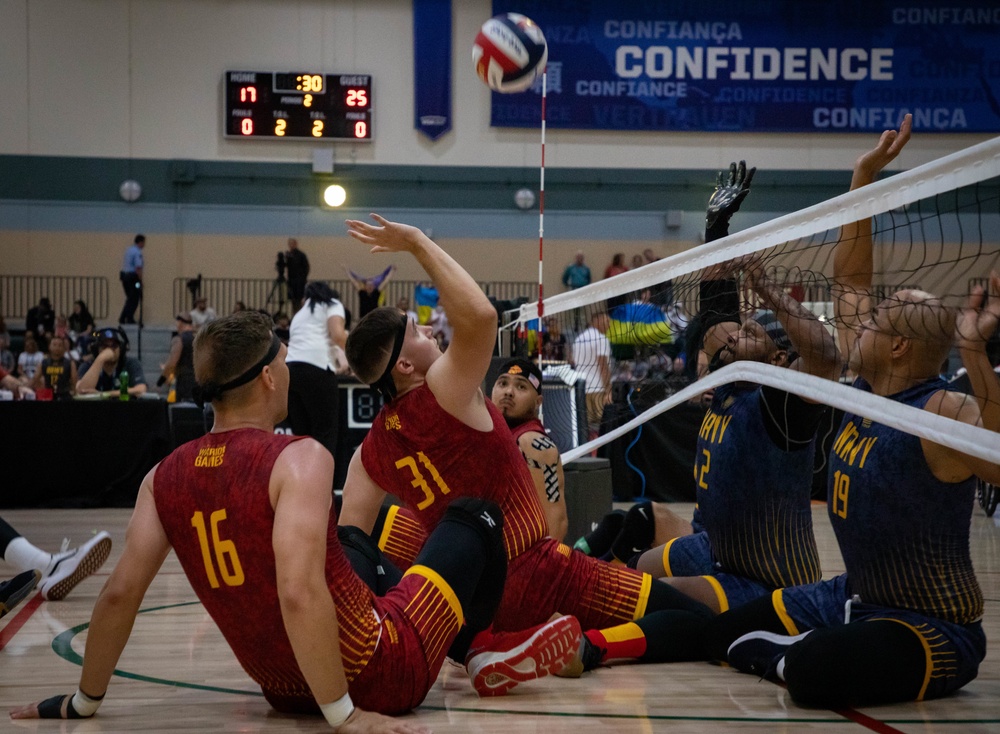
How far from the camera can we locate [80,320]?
62.5ft

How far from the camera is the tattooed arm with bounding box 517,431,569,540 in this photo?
5285mm

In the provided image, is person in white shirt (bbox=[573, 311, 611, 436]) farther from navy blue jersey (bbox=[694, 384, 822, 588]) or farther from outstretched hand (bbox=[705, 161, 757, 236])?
navy blue jersey (bbox=[694, 384, 822, 588])

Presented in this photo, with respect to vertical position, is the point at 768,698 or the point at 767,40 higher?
the point at 767,40

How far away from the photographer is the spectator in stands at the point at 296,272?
2055 cm

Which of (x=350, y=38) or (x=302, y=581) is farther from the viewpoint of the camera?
(x=350, y=38)

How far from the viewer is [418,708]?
3334mm

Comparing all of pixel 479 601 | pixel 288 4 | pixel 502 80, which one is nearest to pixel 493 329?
pixel 479 601

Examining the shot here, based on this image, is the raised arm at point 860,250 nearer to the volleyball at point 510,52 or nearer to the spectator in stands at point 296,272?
the volleyball at point 510,52

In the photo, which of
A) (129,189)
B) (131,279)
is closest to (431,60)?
(129,189)

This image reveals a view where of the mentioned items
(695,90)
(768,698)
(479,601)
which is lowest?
→ (768,698)

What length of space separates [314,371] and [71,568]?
3.65m

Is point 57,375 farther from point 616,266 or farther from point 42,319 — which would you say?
point 616,266

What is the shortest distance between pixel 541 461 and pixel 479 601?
1.95m

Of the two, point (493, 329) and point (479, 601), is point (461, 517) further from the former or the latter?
point (493, 329)
